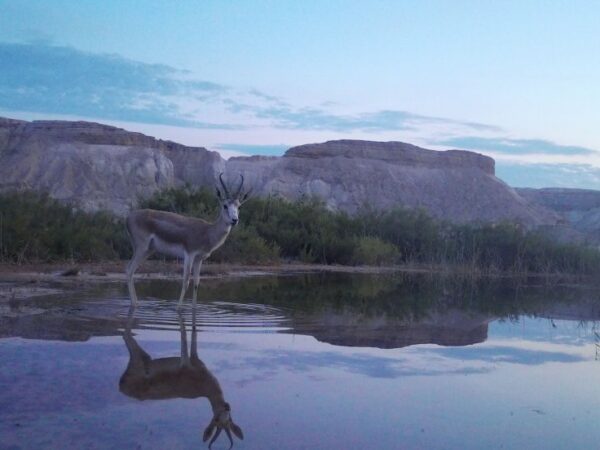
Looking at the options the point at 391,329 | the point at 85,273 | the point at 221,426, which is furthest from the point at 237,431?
the point at 85,273

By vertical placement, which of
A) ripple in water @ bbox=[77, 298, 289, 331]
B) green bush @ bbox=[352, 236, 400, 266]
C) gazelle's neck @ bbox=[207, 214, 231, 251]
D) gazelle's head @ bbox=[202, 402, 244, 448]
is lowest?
green bush @ bbox=[352, 236, 400, 266]

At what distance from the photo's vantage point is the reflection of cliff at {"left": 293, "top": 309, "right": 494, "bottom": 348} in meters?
11.1

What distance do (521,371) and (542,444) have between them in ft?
10.1

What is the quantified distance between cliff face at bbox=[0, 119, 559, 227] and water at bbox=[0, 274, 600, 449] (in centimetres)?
5037

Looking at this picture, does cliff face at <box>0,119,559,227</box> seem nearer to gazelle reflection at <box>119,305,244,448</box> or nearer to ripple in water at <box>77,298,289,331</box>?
ripple in water at <box>77,298,289,331</box>

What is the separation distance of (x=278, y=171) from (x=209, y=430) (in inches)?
3384

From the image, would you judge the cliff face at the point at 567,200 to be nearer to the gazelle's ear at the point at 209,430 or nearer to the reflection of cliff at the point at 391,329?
the reflection of cliff at the point at 391,329

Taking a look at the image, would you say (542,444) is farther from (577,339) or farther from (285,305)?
(285,305)

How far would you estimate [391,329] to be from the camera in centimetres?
1233

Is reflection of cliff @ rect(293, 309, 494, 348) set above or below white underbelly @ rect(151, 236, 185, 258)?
below

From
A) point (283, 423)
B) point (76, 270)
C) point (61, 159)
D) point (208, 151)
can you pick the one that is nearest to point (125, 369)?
point (283, 423)

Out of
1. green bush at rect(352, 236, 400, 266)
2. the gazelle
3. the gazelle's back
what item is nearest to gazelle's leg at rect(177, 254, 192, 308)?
the gazelle

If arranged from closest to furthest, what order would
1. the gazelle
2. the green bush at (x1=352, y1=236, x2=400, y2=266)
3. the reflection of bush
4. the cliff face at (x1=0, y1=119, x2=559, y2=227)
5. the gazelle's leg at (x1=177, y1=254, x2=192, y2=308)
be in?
the gazelle's leg at (x1=177, y1=254, x2=192, y2=308)
the gazelle
the reflection of bush
the green bush at (x1=352, y1=236, x2=400, y2=266)
the cliff face at (x1=0, y1=119, x2=559, y2=227)

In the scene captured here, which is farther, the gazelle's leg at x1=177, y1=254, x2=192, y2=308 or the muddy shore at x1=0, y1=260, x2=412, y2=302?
the muddy shore at x1=0, y1=260, x2=412, y2=302
